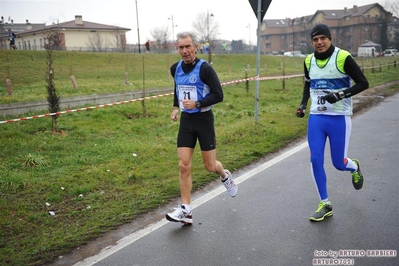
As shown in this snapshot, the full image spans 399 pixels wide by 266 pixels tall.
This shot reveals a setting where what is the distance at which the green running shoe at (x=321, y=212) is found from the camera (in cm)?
477

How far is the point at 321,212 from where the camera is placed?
484 cm

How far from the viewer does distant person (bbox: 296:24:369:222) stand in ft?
15.5

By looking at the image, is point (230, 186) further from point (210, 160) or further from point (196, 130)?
point (196, 130)

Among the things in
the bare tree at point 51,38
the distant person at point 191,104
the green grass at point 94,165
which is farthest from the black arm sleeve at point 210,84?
the bare tree at point 51,38

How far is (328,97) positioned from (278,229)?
1.61 m

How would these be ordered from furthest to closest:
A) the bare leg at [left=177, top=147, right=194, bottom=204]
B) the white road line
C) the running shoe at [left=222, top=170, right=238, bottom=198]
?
the running shoe at [left=222, top=170, right=238, bottom=198]
the bare leg at [left=177, top=147, right=194, bottom=204]
the white road line

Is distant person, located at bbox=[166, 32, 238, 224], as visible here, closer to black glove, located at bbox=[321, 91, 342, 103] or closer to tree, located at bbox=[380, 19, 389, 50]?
black glove, located at bbox=[321, 91, 342, 103]

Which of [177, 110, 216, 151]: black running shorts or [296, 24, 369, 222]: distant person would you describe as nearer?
[296, 24, 369, 222]: distant person

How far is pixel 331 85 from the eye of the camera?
488cm

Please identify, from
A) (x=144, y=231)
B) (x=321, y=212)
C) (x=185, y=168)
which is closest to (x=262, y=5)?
(x=185, y=168)

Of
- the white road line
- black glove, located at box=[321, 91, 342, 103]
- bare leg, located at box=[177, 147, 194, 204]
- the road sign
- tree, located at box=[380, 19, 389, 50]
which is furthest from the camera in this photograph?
tree, located at box=[380, 19, 389, 50]

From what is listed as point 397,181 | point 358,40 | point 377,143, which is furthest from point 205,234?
point 358,40

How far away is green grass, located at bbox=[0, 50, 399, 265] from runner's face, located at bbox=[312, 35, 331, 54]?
2.75m

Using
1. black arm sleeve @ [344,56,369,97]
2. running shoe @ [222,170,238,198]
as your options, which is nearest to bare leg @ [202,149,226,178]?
running shoe @ [222,170,238,198]
